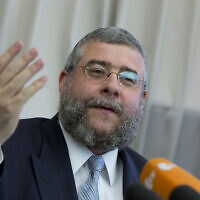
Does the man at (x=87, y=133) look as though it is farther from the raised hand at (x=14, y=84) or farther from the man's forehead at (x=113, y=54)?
the raised hand at (x=14, y=84)

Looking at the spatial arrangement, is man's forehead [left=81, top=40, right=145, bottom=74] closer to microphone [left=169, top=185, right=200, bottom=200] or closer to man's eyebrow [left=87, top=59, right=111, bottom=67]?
man's eyebrow [left=87, top=59, right=111, bottom=67]

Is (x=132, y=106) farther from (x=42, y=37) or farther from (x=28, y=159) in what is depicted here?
(x=42, y=37)

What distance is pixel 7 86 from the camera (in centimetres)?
69

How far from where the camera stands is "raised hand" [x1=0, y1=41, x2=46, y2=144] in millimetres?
693

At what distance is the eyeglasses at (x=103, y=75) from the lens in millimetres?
1188

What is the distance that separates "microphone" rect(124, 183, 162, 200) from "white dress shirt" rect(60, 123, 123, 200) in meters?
0.64

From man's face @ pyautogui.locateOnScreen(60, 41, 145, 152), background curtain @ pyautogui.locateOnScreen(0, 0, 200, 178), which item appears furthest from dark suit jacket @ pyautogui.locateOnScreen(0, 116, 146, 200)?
background curtain @ pyautogui.locateOnScreen(0, 0, 200, 178)

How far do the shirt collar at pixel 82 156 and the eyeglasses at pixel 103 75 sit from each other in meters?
0.25

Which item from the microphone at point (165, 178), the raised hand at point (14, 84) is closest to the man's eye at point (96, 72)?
the raised hand at point (14, 84)

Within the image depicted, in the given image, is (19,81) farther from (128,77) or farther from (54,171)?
(128,77)

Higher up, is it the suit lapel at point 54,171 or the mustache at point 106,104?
the mustache at point 106,104

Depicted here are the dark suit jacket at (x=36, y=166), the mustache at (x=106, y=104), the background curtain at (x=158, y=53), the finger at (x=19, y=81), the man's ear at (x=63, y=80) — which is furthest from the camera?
the background curtain at (x=158, y=53)

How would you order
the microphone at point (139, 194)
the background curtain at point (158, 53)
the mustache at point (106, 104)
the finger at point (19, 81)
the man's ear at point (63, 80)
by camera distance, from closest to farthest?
the microphone at point (139, 194)
the finger at point (19, 81)
the mustache at point (106, 104)
the man's ear at point (63, 80)
the background curtain at point (158, 53)

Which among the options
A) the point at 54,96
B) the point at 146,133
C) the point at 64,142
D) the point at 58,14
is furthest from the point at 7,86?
the point at 146,133
